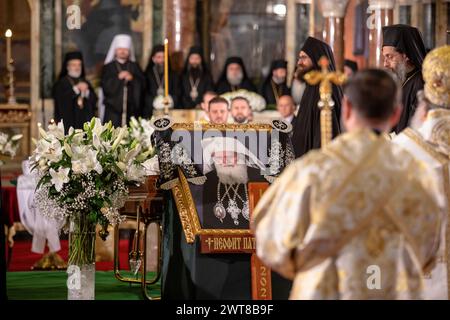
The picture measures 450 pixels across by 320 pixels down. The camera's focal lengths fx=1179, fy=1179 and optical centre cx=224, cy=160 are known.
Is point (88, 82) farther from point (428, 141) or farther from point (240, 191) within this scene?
point (428, 141)

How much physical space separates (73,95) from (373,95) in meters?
13.6

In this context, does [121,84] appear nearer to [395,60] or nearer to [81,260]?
[395,60]

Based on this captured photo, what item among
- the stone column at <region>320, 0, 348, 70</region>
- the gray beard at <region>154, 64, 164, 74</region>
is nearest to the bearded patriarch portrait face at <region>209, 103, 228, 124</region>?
the stone column at <region>320, 0, 348, 70</region>

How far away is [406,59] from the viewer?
8.60 meters

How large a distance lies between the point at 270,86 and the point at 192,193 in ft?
35.7

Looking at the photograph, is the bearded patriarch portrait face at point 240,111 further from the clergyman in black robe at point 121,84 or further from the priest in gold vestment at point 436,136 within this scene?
the priest in gold vestment at point 436,136

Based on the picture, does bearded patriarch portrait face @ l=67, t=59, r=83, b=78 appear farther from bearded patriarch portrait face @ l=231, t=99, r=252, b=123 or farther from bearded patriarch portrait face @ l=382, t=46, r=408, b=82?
bearded patriarch portrait face @ l=382, t=46, r=408, b=82

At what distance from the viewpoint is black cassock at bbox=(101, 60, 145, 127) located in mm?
17984

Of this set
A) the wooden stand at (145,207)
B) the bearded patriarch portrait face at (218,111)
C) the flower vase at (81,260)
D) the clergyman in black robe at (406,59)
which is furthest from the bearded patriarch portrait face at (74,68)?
the flower vase at (81,260)

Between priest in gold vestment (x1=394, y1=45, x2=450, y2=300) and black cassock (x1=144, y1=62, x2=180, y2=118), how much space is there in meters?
11.4

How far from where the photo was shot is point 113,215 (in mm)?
7832

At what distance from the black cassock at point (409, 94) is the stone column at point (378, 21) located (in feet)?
25.9

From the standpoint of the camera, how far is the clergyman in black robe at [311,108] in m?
9.18
